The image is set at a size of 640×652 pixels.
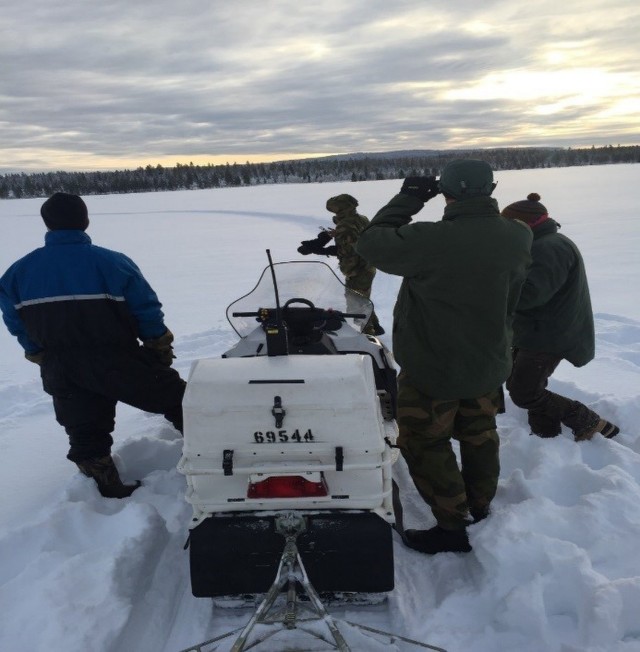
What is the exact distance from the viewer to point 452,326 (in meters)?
2.29

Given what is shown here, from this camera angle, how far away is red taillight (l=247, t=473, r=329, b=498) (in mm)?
1995

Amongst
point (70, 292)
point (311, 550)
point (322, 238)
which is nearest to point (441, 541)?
point (311, 550)

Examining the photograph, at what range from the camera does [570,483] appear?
2844 mm

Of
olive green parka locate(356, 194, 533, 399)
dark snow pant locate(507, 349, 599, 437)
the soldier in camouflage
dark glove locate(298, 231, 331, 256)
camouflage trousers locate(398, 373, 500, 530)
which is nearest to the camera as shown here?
olive green parka locate(356, 194, 533, 399)

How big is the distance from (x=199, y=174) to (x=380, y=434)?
109589 mm

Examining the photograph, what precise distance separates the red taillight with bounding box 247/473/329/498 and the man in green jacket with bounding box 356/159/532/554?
2.24 feet

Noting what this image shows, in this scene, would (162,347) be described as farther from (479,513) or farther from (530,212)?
(530,212)

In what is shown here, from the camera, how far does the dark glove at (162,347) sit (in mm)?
3072

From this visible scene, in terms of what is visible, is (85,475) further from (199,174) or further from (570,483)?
(199,174)

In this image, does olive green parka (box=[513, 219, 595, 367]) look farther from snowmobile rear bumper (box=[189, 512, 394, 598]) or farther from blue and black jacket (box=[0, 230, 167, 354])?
blue and black jacket (box=[0, 230, 167, 354])

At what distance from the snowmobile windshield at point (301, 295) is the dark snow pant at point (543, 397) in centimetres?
95

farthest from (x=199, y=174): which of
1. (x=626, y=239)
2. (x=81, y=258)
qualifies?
(x=81, y=258)

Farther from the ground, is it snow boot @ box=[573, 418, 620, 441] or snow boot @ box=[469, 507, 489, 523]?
snow boot @ box=[573, 418, 620, 441]

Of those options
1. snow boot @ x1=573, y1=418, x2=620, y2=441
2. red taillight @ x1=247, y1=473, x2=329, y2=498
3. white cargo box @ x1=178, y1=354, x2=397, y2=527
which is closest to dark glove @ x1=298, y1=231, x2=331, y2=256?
snow boot @ x1=573, y1=418, x2=620, y2=441
